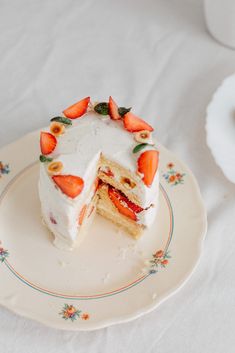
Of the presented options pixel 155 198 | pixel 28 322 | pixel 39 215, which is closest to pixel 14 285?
pixel 28 322

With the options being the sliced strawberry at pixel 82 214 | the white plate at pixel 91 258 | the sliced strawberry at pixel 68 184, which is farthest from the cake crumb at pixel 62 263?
the sliced strawberry at pixel 68 184

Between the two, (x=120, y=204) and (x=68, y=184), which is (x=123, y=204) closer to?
(x=120, y=204)

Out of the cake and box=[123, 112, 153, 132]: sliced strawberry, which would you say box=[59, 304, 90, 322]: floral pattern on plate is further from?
box=[123, 112, 153, 132]: sliced strawberry

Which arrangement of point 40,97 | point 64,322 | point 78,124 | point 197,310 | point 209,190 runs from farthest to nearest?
point 40,97, point 209,190, point 78,124, point 197,310, point 64,322

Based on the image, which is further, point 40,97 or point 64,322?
point 40,97

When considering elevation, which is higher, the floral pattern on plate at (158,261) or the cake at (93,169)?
the cake at (93,169)

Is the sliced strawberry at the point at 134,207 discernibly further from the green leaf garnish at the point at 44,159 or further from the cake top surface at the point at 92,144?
the green leaf garnish at the point at 44,159

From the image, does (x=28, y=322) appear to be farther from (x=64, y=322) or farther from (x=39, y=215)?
(x=39, y=215)

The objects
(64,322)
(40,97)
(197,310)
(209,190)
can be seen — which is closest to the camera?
(64,322)
